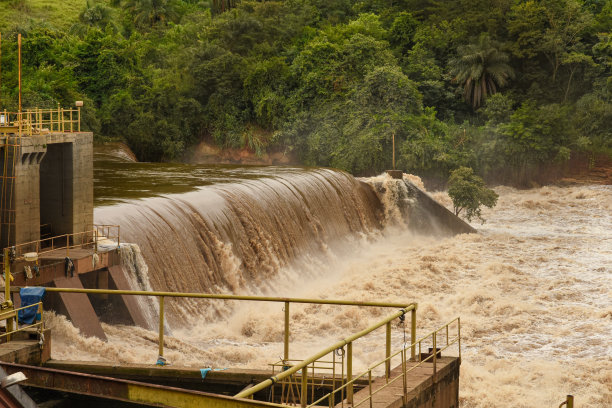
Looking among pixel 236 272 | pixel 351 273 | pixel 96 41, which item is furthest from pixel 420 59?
pixel 236 272

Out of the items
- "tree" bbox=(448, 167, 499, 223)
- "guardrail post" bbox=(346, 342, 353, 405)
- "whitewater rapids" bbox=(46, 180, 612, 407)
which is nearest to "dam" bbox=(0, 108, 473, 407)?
"guardrail post" bbox=(346, 342, 353, 405)

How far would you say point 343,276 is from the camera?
28703 millimetres

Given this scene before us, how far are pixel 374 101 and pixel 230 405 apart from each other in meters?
39.4

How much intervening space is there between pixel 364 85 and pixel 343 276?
2115 cm

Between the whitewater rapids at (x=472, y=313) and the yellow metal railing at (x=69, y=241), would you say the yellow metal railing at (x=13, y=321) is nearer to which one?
the whitewater rapids at (x=472, y=313)

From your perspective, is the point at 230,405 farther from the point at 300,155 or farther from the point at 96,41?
the point at 96,41

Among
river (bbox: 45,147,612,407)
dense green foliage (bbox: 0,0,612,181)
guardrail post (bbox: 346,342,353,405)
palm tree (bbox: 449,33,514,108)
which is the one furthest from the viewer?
palm tree (bbox: 449,33,514,108)

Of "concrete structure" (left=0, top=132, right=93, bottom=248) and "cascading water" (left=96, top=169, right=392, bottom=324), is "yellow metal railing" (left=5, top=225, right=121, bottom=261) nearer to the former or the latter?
"concrete structure" (left=0, top=132, right=93, bottom=248)

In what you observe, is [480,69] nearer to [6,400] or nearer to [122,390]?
[122,390]

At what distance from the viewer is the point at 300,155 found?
4891 cm

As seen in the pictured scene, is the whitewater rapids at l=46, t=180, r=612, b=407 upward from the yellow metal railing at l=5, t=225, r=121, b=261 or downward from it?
downward

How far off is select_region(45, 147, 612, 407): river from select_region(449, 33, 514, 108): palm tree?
50.3ft

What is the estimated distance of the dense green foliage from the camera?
4719cm

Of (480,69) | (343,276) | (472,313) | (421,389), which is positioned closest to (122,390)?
(421,389)
